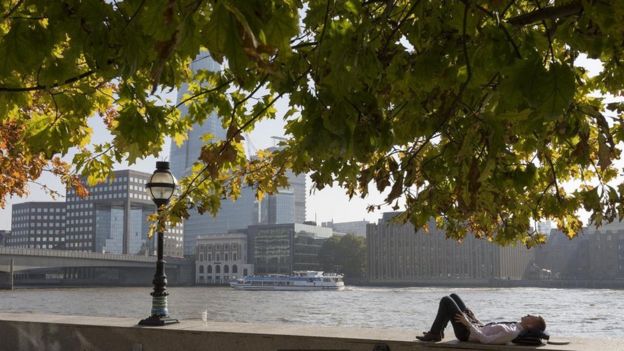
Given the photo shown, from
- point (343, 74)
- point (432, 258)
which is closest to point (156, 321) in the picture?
point (343, 74)

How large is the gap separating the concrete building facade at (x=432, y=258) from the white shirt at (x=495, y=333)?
138162 millimetres

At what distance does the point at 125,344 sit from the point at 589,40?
826 centimetres

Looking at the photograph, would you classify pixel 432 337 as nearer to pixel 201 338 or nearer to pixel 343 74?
pixel 201 338

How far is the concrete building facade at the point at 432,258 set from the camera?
14812 centimetres

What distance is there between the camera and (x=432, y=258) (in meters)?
153

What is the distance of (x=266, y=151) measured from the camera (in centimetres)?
1105

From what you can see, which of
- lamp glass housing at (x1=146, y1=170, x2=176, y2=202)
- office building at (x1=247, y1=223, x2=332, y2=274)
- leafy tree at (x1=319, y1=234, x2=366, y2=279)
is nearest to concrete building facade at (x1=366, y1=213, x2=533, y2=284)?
leafy tree at (x1=319, y1=234, x2=366, y2=279)

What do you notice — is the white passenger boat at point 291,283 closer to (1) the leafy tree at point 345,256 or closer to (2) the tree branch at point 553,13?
(1) the leafy tree at point 345,256

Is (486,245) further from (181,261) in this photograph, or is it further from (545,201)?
(545,201)

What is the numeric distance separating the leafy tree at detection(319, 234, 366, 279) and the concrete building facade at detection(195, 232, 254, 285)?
62.8 ft

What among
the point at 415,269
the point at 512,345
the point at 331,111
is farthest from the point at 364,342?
the point at 415,269

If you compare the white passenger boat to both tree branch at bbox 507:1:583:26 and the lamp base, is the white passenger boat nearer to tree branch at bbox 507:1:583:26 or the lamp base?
the lamp base

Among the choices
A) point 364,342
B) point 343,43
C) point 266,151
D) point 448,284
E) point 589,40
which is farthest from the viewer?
point 448,284

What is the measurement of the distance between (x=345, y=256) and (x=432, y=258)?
80.3ft
